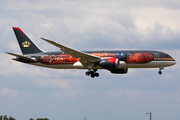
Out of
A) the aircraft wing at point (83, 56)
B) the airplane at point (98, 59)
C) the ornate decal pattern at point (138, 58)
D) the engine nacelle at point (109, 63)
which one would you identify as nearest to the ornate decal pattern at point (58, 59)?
the airplane at point (98, 59)

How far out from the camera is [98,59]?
7188 cm

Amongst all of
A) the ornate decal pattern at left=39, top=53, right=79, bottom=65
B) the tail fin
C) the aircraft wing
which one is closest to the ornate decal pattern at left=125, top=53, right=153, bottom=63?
the aircraft wing

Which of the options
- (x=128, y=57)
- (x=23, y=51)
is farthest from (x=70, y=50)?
(x=23, y=51)

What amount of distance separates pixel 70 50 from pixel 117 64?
950 centimetres

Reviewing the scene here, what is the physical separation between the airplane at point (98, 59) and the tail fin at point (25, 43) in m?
3.63

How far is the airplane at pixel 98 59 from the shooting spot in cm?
7050

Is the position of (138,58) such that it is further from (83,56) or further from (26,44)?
(26,44)

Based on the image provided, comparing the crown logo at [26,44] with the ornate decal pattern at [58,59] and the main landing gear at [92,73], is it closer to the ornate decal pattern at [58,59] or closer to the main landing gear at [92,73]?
the ornate decal pattern at [58,59]

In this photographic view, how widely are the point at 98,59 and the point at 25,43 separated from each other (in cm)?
2138

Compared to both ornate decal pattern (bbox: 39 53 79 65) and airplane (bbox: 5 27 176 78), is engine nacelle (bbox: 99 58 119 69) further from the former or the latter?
ornate decal pattern (bbox: 39 53 79 65)

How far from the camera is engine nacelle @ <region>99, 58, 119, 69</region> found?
229ft

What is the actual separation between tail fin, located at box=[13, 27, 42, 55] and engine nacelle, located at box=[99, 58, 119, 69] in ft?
60.1

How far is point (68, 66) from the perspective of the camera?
7606cm

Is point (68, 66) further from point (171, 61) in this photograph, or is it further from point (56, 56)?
point (171, 61)
